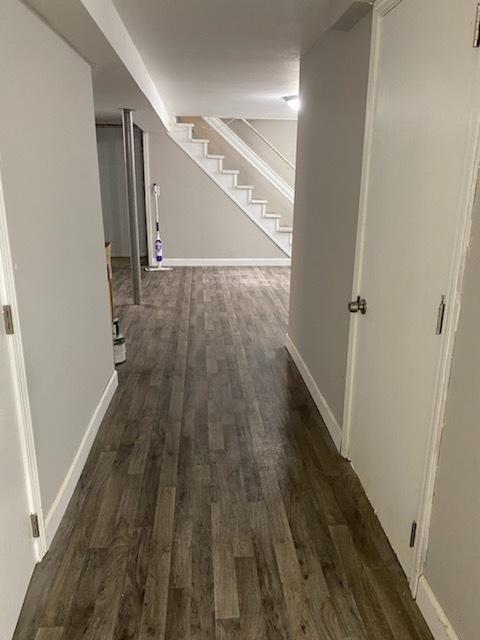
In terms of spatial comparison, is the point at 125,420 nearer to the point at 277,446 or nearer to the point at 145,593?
the point at 277,446

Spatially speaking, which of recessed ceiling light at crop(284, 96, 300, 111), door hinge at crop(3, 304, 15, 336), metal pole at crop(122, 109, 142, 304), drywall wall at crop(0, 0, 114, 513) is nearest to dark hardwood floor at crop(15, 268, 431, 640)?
drywall wall at crop(0, 0, 114, 513)

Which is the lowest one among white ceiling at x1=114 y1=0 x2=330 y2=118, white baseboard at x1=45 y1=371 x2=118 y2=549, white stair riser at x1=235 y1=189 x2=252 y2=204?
white baseboard at x1=45 y1=371 x2=118 y2=549

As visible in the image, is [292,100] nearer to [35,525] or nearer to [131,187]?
[131,187]

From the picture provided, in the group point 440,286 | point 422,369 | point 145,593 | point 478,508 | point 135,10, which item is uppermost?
point 135,10

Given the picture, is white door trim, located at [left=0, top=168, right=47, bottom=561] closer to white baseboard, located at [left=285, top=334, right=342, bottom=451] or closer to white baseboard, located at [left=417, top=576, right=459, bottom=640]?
white baseboard, located at [left=417, top=576, right=459, bottom=640]

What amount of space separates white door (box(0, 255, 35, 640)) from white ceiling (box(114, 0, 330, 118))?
6.72 feet

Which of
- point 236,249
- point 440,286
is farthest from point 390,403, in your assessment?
point 236,249

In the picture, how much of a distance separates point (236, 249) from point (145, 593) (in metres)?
6.80

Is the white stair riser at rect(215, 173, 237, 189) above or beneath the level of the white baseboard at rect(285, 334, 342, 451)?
above

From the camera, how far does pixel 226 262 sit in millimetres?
8188

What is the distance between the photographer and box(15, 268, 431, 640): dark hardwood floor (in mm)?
1633

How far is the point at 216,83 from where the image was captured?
4.61 meters

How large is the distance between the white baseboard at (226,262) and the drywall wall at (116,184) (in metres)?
0.64

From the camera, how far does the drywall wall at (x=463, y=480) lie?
1.33 meters
